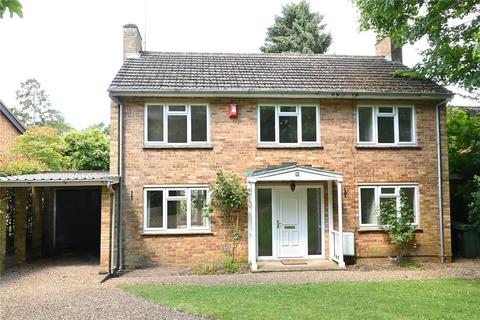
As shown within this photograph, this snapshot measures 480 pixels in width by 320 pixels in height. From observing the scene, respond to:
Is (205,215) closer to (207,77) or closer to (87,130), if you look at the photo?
(207,77)

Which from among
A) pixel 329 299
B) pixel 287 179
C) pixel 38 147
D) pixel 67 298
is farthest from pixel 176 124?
pixel 38 147

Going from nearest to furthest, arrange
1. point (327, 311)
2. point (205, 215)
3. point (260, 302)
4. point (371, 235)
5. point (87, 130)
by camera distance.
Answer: point (327, 311) < point (260, 302) < point (205, 215) < point (371, 235) < point (87, 130)

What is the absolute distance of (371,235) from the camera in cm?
1311

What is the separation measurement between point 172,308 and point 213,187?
5.27m

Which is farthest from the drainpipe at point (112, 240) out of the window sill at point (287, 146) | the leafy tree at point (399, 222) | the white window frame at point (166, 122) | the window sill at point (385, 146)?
the leafy tree at point (399, 222)

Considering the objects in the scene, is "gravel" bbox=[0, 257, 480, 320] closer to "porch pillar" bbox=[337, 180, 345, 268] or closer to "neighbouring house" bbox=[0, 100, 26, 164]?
"porch pillar" bbox=[337, 180, 345, 268]

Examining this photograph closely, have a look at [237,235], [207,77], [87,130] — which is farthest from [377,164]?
[87,130]

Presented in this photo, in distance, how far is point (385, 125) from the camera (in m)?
13.6

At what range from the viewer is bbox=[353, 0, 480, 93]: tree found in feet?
44.6

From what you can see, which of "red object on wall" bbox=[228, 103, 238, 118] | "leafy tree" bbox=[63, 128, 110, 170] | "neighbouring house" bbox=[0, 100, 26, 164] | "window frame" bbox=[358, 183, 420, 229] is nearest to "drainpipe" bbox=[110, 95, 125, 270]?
"red object on wall" bbox=[228, 103, 238, 118]

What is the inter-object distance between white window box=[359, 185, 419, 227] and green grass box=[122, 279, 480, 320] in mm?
3178

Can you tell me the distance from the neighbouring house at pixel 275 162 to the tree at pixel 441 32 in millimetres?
826

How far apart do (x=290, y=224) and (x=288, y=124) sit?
334 cm

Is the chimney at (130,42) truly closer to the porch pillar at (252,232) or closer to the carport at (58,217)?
Result: the carport at (58,217)
